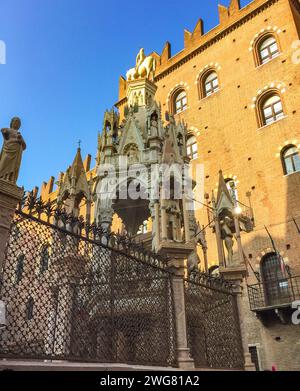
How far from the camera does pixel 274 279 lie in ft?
53.7

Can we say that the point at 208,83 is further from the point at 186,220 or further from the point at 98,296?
the point at 98,296

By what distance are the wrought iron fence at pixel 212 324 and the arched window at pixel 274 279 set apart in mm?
7717

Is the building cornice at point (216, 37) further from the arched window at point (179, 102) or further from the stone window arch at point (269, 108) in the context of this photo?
the stone window arch at point (269, 108)

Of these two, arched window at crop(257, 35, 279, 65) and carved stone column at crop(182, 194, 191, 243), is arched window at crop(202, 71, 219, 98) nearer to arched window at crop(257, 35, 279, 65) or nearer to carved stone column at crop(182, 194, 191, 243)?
arched window at crop(257, 35, 279, 65)

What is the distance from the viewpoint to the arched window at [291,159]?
17.2 meters

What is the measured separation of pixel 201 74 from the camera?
79.3ft

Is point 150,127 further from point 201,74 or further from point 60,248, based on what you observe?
point 201,74

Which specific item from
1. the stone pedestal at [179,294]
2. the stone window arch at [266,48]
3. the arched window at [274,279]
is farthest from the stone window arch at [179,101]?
the stone pedestal at [179,294]

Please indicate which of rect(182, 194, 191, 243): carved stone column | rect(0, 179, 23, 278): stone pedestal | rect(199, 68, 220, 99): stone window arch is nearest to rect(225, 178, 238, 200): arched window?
rect(199, 68, 220, 99): stone window arch

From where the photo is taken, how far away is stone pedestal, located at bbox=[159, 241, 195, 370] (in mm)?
6027
